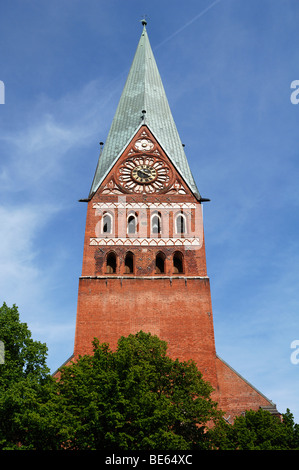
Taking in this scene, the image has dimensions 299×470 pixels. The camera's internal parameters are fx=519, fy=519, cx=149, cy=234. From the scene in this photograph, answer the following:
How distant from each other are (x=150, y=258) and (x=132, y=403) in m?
11.2

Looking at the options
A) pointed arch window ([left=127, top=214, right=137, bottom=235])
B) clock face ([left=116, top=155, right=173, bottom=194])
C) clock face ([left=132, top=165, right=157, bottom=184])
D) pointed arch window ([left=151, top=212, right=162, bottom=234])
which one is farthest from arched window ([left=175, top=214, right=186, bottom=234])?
clock face ([left=132, top=165, right=157, bottom=184])

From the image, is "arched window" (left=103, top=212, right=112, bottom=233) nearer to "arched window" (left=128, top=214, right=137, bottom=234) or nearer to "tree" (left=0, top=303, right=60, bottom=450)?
"arched window" (left=128, top=214, right=137, bottom=234)

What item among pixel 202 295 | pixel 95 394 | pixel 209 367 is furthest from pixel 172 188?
pixel 95 394

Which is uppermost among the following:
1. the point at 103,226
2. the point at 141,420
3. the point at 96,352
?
the point at 103,226

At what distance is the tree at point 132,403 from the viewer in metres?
16.1

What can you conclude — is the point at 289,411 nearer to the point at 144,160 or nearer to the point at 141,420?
the point at 141,420

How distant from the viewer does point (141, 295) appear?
25594 millimetres

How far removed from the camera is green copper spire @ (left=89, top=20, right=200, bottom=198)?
3169 centimetres

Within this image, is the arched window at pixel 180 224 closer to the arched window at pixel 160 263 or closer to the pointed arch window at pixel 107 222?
the arched window at pixel 160 263

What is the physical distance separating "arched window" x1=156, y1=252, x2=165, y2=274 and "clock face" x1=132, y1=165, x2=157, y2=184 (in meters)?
4.82

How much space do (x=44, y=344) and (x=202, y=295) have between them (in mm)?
9492
